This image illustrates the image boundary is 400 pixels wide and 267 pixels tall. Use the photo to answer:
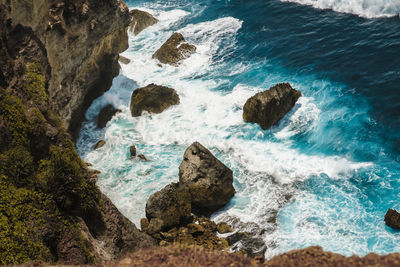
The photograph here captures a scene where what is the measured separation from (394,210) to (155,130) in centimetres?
1538

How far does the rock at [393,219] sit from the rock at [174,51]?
23241 millimetres

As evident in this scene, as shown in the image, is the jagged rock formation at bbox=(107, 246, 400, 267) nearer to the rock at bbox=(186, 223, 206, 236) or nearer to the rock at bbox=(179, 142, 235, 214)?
the rock at bbox=(186, 223, 206, 236)

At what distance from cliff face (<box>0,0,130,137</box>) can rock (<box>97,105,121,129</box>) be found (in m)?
1.41

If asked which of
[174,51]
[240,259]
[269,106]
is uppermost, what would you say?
[240,259]

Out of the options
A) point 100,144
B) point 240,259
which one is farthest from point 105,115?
point 240,259

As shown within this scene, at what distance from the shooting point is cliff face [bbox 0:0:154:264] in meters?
9.13

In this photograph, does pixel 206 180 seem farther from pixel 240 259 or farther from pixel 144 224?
pixel 240 259

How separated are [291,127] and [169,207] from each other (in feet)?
35.8

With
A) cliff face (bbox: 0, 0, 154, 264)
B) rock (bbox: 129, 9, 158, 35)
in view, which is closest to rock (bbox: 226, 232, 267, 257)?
cliff face (bbox: 0, 0, 154, 264)

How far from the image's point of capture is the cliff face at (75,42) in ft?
53.5

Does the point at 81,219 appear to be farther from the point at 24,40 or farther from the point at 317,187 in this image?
the point at 317,187

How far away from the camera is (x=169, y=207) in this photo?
50.5 ft

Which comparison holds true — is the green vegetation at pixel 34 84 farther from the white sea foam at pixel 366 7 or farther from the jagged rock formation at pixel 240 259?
the white sea foam at pixel 366 7

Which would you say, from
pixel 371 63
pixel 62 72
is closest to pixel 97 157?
pixel 62 72
